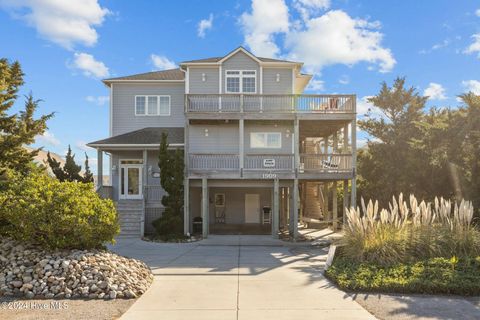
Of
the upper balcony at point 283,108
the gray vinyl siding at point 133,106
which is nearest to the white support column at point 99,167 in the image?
the gray vinyl siding at point 133,106

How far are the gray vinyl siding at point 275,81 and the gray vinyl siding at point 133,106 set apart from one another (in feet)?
15.7

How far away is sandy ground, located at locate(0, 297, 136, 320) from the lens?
6301mm

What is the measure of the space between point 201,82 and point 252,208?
7881mm

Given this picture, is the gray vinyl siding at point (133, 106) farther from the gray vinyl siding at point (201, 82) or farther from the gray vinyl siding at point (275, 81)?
the gray vinyl siding at point (275, 81)

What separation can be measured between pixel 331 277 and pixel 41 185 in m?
7.10

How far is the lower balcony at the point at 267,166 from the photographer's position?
17703 mm

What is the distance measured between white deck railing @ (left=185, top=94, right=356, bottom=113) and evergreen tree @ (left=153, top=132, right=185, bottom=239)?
2.28m

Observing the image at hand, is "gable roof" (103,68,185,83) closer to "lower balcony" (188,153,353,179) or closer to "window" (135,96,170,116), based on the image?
A: "window" (135,96,170,116)

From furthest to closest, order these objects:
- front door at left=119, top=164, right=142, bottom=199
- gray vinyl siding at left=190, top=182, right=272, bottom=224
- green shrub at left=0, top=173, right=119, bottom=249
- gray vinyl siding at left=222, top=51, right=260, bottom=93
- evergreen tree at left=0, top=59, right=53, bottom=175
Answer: gray vinyl siding at left=190, top=182, right=272, bottom=224, front door at left=119, top=164, right=142, bottom=199, gray vinyl siding at left=222, top=51, right=260, bottom=93, evergreen tree at left=0, top=59, right=53, bottom=175, green shrub at left=0, top=173, right=119, bottom=249

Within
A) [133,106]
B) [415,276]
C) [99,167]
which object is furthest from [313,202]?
[415,276]

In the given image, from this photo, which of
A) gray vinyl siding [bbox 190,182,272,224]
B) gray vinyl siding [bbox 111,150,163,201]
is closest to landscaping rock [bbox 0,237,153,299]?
gray vinyl siding [bbox 111,150,163,201]

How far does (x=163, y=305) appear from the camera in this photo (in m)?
6.98

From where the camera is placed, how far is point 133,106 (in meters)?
21.8

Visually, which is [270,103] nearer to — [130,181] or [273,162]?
[273,162]
